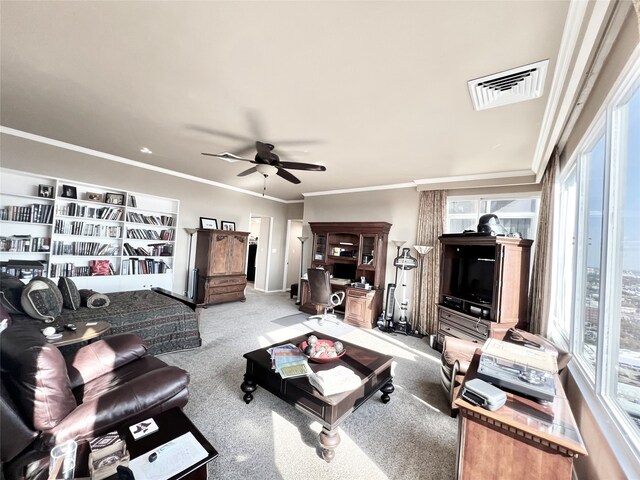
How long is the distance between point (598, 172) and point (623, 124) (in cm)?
56

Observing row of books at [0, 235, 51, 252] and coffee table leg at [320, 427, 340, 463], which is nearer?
coffee table leg at [320, 427, 340, 463]

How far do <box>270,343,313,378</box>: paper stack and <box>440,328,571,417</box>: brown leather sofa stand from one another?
1183mm

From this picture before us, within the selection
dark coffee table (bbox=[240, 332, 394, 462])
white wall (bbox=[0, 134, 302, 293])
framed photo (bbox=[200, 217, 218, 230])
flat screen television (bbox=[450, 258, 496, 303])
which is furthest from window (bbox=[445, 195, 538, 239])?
framed photo (bbox=[200, 217, 218, 230])

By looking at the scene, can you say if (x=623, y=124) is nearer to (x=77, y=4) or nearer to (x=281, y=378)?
(x=281, y=378)

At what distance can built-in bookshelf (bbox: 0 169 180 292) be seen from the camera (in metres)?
3.45

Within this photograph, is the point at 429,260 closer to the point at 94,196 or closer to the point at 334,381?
the point at 334,381

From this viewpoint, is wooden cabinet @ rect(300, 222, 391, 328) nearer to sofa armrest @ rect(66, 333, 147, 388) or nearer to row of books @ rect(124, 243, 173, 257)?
row of books @ rect(124, 243, 173, 257)

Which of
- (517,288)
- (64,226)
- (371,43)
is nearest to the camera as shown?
(371,43)

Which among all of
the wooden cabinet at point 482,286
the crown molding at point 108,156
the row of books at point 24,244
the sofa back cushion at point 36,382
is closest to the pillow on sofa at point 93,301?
the row of books at point 24,244

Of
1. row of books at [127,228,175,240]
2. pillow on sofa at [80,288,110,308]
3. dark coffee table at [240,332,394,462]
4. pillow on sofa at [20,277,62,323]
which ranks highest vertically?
row of books at [127,228,175,240]

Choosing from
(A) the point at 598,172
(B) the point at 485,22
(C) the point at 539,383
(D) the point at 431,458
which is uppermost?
(B) the point at 485,22

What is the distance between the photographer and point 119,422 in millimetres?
1380

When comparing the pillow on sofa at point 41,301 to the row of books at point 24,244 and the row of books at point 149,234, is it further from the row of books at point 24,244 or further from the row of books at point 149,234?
the row of books at point 149,234

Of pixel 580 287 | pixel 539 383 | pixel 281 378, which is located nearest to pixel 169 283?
pixel 281 378
